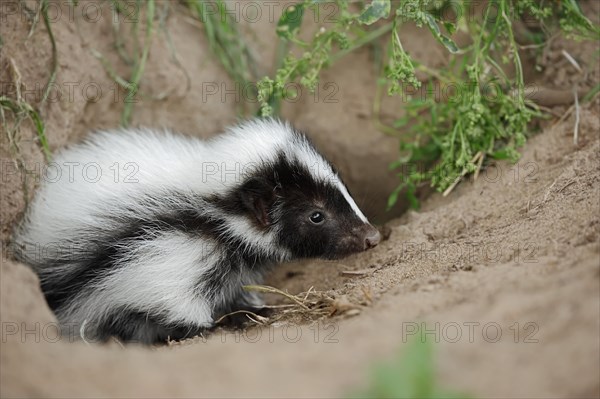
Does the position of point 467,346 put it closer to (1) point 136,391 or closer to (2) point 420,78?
(1) point 136,391

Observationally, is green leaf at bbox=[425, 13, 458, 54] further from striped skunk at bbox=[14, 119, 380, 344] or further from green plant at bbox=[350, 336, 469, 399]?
green plant at bbox=[350, 336, 469, 399]

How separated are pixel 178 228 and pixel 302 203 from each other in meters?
0.92

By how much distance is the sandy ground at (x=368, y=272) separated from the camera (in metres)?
2.86

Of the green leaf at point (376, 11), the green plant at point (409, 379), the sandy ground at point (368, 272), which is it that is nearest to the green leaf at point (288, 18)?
the green leaf at point (376, 11)

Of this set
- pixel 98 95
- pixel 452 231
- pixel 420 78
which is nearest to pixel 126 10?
pixel 98 95

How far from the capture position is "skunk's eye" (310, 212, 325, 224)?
4.89 metres

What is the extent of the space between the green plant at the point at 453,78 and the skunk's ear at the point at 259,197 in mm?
611

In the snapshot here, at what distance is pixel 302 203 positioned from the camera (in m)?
4.85

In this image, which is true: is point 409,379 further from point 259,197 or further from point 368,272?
point 259,197

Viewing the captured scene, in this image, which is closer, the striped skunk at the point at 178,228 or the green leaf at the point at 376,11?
the green leaf at the point at 376,11

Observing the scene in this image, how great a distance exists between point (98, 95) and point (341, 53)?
7.46 ft

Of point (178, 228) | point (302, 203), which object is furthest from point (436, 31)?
point (178, 228)

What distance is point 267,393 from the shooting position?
2758 mm

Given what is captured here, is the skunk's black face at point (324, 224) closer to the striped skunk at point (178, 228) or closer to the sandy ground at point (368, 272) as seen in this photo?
the striped skunk at point (178, 228)
